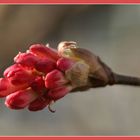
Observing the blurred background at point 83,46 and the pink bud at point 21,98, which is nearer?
the pink bud at point 21,98

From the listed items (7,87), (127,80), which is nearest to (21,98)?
(7,87)

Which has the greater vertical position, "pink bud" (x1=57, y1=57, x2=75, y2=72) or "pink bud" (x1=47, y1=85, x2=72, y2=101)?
"pink bud" (x1=57, y1=57, x2=75, y2=72)

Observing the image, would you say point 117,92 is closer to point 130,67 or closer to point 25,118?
point 130,67

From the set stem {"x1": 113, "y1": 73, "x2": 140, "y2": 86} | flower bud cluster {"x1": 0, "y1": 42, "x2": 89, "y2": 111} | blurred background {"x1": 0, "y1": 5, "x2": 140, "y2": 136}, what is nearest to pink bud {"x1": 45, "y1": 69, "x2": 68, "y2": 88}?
flower bud cluster {"x1": 0, "y1": 42, "x2": 89, "y2": 111}

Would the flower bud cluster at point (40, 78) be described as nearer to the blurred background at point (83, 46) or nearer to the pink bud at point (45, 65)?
the pink bud at point (45, 65)

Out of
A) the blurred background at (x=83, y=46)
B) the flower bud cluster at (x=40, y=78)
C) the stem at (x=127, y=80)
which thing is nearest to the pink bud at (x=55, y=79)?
the flower bud cluster at (x=40, y=78)

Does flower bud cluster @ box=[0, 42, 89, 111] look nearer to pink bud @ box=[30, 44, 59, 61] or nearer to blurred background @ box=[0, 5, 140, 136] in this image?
pink bud @ box=[30, 44, 59, 61]
